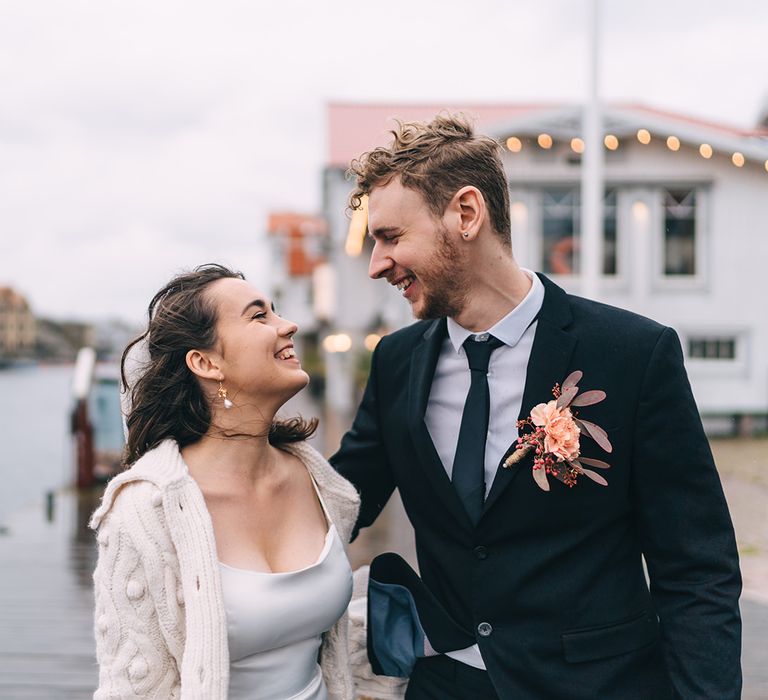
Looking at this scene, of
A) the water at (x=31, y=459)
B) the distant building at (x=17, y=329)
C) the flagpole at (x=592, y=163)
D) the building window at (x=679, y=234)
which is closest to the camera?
the flagpole at (x=592, y=163)

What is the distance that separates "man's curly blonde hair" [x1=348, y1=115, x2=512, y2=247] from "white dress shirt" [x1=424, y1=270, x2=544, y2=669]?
20cm

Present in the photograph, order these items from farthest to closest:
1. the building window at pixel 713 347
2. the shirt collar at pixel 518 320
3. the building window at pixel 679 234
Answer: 1. the building window at pixel 713 347
2. the building window at pixel 679 234
3. the shirt collar at pixel 518 320

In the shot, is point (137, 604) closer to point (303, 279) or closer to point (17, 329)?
point (303, 279)

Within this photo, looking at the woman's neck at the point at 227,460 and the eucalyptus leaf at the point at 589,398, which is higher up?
the eucalyptus leaf at the point at 589,398

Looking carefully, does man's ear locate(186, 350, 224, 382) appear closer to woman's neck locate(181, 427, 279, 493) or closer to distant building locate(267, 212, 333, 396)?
woman's neck locate(181, 427, 279, 493)

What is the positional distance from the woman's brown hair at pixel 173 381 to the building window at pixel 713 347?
1517cm

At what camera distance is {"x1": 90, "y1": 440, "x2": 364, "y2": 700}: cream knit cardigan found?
1902mm

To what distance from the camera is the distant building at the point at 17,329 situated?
11356 cm

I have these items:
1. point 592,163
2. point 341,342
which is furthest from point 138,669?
point 341,342

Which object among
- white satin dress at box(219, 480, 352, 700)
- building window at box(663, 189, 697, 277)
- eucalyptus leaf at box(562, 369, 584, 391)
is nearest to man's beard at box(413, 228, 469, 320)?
eucalyptus leaf at box(562, 369, 584, 391)

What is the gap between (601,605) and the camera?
6.53ft

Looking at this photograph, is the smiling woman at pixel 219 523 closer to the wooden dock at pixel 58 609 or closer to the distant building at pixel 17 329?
the wooden dock at pixel 58 609

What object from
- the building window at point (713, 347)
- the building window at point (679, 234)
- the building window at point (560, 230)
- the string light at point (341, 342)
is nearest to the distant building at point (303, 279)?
the string light at point (341, 342)

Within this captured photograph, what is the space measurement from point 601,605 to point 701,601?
21 cm
